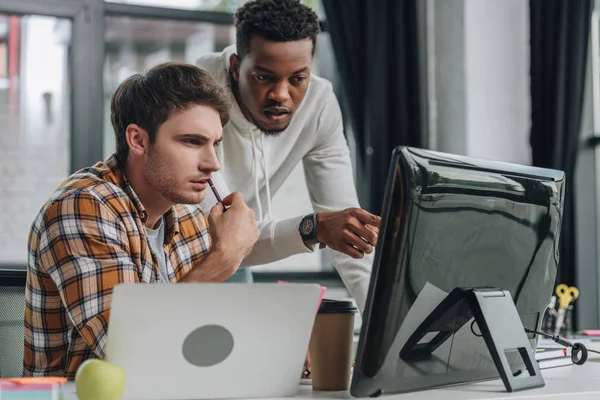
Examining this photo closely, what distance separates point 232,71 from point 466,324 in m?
1.24

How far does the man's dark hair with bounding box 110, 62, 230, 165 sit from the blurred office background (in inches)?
81.0

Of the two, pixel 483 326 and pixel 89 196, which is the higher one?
pixel 89 196

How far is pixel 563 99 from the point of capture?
11.9ft

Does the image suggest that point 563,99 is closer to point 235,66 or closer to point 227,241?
point 235,66

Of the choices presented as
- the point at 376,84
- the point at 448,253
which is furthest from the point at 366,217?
the point at 376,84

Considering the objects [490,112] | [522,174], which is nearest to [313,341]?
[522,174]

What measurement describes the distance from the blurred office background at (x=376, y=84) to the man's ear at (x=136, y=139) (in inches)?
83.0

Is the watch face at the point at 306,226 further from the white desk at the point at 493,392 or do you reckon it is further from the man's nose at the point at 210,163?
the white desk at the point at 493,392

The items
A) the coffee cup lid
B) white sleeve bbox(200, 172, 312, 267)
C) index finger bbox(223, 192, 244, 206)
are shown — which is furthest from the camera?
white sleeve bbox(200, 172, 312, 267)

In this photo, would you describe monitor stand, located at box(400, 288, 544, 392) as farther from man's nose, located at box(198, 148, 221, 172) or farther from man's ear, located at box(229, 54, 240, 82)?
man's ear, located at box(229, 54, 240, 82)

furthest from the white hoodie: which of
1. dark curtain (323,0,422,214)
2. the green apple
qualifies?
dark curtain (323,0,422,214)

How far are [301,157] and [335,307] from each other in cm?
134

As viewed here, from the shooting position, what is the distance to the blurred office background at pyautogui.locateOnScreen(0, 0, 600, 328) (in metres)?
3.67

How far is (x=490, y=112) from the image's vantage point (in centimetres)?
387
